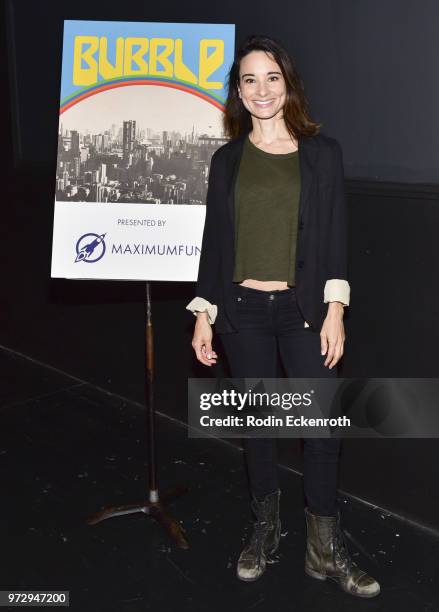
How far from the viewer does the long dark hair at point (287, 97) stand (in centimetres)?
230

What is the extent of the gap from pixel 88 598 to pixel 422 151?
1753 mm

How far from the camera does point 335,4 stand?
280 cm

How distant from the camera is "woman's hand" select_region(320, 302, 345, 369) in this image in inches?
93.0

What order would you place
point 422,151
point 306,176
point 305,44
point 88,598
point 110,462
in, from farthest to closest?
point 110,462
point 305,44
point 422,151
point 88,598
point 306,176

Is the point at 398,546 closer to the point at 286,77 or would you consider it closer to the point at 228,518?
the point at 228,518

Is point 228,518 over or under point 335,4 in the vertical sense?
under

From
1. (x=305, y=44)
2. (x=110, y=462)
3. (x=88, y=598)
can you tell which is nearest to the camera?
(x=88, y=598)

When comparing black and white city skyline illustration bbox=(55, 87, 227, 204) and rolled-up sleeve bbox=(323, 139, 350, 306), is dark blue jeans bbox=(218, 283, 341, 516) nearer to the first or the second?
rolled-up sleeve bbox=(323, 139, 350, 306)

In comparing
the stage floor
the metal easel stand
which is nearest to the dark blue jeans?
the stage floor

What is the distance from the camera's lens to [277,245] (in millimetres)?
2348

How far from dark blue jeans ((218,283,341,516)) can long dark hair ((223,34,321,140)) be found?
47 centimetres

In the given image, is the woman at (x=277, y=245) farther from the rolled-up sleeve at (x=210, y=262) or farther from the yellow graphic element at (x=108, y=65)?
the yellow graphic element at (x=108, y=65)

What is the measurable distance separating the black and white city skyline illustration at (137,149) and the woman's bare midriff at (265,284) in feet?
1.44

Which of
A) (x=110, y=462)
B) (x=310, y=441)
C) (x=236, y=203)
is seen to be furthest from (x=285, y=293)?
(x=110, y=462)
